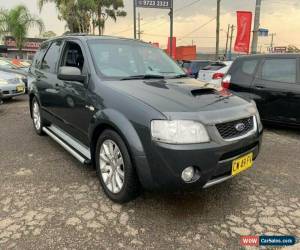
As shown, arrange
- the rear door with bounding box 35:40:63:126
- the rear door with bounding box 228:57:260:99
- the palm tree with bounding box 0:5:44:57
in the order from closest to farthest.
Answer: the rear door with bounding box 35:40:63:126
the rear door with bounding box 228:57:260:99
the palm tree with bounding box 0:5:44:57

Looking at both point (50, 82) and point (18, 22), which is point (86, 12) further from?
point (50, 82)

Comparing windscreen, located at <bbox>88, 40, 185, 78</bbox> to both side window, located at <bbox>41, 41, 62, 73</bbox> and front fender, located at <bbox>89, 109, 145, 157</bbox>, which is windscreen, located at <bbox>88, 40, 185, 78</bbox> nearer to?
front fender, located at <bbox>89, 109, 145, 157</bbox>

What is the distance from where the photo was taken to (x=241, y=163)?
9.99 ft

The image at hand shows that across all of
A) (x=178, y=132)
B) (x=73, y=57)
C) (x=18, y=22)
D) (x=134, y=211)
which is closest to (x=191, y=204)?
(x=134, y=211)

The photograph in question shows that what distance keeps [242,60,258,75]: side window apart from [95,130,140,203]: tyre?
4.09 metres

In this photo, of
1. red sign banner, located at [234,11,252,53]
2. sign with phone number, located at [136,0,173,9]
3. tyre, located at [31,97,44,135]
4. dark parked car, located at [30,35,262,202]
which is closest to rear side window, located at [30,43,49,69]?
tyre, located at [31,97,44,135]

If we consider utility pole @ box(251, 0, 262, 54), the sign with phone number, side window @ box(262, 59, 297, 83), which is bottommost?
side window @ box(262, 59, 297, 83)

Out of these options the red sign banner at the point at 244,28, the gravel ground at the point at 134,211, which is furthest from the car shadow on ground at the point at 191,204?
the red sign banner at the point at 244,28

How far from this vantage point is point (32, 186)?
3.67 metres

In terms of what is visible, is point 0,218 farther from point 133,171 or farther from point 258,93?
point 258,93

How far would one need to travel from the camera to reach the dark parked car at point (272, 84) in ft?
18.7

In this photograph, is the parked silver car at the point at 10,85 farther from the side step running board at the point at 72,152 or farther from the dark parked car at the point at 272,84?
the dark parked car at the point at 272,84

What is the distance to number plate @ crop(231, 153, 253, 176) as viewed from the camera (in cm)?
295

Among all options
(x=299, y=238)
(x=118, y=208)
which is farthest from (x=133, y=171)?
(x=299, y=238)
